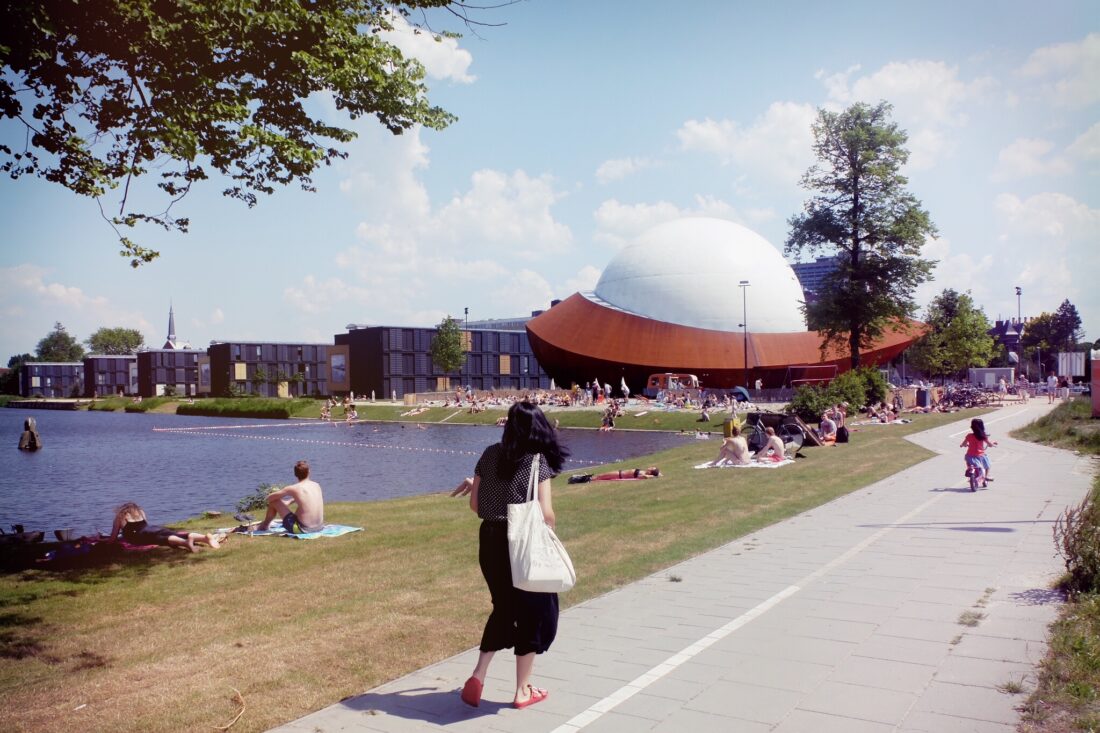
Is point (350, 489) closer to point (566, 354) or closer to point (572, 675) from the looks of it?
point (572, 675)

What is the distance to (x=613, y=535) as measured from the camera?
32.6 feet

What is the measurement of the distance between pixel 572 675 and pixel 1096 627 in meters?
3.55

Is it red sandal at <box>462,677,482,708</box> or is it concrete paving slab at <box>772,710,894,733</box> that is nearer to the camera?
concrete paving slab at <box>772,710,894,733</box>

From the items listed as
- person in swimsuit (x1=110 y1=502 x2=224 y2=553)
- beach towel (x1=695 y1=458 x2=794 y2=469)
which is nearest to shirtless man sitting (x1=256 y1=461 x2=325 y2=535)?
person in swimsuit (x1=110 y1=502 x2=224 y2=553)

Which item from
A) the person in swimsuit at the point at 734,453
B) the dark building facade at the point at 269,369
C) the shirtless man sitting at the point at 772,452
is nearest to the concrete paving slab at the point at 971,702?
the person in swimsuit at the point at 734,453

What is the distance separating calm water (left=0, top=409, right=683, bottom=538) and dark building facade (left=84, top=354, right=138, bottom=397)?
272ft

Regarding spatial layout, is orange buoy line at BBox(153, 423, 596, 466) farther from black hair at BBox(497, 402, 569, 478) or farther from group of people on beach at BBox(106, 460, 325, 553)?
black hair at BBox(497, 402, 569, 478)

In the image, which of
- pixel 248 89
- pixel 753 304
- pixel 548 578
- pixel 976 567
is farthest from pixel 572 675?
pixel 753 304

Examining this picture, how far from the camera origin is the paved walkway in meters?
4.38

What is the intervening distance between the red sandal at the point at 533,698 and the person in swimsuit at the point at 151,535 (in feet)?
20.6

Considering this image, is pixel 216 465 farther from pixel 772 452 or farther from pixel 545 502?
pixel 545 502

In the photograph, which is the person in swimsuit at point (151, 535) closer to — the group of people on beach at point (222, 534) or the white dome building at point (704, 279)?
the group of people on beach at point (222, 534)

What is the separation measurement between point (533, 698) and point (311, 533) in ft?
21.3

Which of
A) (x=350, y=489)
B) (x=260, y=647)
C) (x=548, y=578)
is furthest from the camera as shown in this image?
(x=350, y=489)
